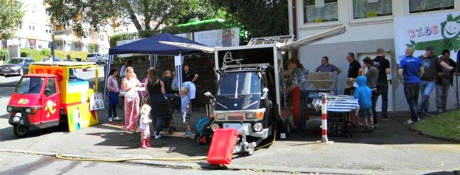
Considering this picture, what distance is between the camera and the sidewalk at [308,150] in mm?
8336

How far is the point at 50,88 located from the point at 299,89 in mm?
6568

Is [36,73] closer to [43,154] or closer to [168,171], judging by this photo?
[43,154]

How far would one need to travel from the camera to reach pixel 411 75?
1223cm

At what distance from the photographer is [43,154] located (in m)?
10.7

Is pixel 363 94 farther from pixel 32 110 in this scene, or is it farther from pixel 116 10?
pixel 116 10

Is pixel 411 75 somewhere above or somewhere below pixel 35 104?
above

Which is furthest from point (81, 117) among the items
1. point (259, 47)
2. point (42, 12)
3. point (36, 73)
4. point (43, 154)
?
point (42, 12)

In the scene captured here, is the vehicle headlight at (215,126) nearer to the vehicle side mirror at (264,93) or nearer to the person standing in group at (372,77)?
the vehicle side mirror at (264,93)

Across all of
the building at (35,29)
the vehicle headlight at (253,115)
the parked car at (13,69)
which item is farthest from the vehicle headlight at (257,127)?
the building at (35,29)

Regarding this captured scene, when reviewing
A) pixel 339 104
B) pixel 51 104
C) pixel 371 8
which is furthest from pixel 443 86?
pixel 51 104

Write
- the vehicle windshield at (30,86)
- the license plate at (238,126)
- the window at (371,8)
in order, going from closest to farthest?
the license plate at (238,126) < the vehicle windshield at (30,86) < the window at (371,8)

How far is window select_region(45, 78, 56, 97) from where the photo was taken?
1298 centimetres

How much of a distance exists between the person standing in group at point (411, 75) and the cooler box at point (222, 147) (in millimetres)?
5287

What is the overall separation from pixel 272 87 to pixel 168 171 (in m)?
3.69
